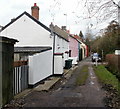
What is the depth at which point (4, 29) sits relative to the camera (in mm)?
24375

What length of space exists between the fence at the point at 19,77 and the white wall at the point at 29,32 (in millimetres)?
9418

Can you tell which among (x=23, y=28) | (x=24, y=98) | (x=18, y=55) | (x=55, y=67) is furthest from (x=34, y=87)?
(x=23, y=28)

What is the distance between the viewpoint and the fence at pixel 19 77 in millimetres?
11250

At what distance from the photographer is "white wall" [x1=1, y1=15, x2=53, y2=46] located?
74.2 feet

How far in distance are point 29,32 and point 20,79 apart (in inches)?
469

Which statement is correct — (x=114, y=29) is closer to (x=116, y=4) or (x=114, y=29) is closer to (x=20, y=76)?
(x=116, y=4)

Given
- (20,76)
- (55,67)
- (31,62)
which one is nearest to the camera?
(20,76)

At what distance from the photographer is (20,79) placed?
1198 cm

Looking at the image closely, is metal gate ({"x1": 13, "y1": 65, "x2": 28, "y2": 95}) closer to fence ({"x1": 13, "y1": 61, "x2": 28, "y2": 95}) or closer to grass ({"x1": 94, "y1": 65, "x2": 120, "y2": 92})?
fence ({"x1": 13, "y1": 61, "x2": 28, "y2": 95})

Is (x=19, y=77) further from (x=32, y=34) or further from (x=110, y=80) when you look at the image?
(x=32, y=34)

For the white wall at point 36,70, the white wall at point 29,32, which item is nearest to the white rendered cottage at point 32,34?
the white wall at point 29,32

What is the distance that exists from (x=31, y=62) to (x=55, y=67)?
8.16m

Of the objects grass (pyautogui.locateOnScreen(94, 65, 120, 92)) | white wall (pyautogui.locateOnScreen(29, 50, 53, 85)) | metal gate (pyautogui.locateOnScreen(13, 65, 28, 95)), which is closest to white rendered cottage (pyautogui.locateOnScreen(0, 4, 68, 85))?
white wall (pyautogui.locateOnScreen(29, 50, 53, 85))

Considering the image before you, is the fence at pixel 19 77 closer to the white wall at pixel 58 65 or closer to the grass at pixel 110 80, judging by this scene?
the grass at pixel 110 80
